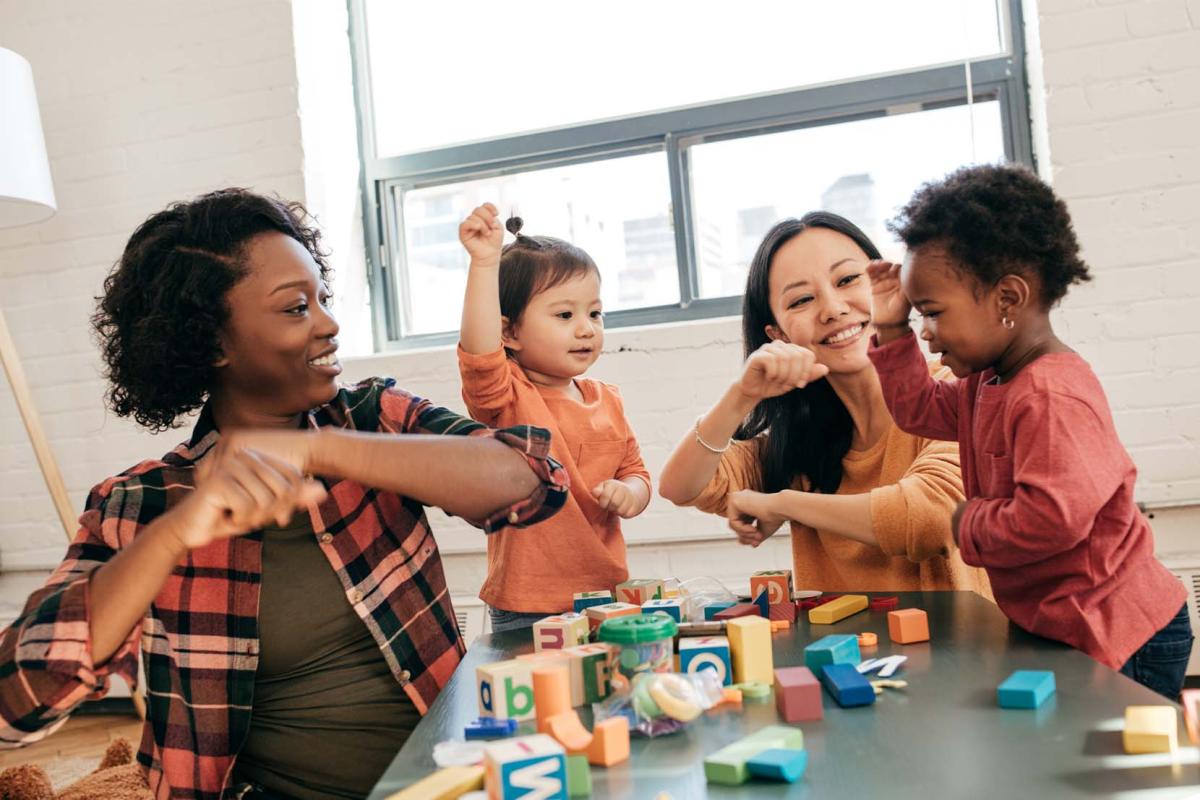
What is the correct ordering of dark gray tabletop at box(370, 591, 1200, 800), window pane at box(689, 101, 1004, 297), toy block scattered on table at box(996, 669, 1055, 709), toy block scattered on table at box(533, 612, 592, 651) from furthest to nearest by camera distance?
window pane at box(689, 101, 1004, 297) → toy block scattered on table at box(533, 612, 592, 651) → toy block scattered on table at box(996, 669, 1055, 709) → dark gray tabletop at box(370, 591, 1200, 800)

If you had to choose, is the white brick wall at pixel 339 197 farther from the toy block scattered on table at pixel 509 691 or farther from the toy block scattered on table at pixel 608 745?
the toy block scattered on table at pixel 608 745

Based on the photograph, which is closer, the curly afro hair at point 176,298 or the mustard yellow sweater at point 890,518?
the curly afro hair at point 176,298

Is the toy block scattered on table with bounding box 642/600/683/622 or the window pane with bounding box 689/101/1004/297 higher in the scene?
the window pane with bounding box 689/101/1004/297

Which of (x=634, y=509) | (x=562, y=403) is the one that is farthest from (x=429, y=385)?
(x=634, y=509)

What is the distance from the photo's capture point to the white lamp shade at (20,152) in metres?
2.72

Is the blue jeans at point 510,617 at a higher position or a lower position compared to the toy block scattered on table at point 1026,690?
lower

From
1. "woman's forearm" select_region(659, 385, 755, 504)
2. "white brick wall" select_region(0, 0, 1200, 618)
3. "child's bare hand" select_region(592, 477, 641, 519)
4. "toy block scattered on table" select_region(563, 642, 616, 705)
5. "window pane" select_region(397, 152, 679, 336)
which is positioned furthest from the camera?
"window pane" select_region(397, 152, 679, 336)

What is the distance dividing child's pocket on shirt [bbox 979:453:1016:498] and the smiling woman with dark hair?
16 cm

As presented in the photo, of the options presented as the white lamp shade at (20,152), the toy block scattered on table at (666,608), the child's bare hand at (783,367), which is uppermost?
the white lamp shade at (20,152)

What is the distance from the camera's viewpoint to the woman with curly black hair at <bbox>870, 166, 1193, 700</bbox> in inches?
43.9

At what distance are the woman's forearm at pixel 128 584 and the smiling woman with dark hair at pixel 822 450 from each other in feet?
2.69

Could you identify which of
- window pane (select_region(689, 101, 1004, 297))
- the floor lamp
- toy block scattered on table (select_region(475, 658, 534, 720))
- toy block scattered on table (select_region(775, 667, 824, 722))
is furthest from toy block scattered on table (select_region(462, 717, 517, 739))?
the floor lamp

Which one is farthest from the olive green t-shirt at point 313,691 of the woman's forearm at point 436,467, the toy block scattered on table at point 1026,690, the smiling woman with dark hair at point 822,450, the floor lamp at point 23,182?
the floor lamp at point 23,182

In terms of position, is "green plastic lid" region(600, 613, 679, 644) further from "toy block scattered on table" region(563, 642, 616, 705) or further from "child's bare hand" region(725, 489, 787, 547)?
"child's bare hand" region(725, 489, 787, 547)
